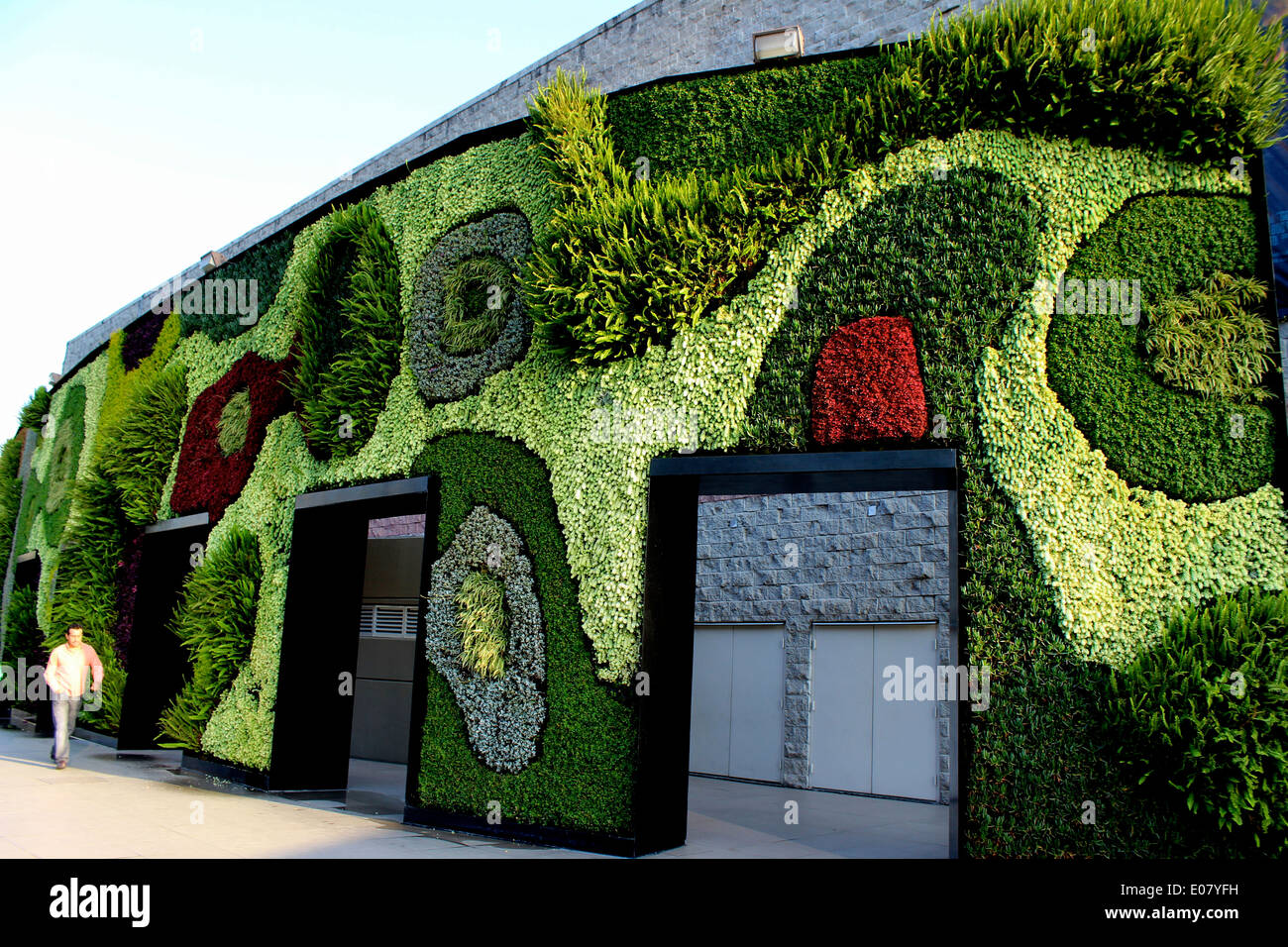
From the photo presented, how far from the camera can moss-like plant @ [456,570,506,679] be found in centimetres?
901

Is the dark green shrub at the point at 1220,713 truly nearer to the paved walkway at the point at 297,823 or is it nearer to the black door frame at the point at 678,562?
the black door frame at the point at 678,562

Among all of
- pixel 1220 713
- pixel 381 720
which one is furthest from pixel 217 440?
pixel 1220 713

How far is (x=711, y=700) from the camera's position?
48.7 feet

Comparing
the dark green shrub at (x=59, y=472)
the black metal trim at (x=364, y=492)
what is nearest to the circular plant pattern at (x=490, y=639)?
the black metal trim at (x=364, y=492)

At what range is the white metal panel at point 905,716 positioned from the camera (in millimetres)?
12539

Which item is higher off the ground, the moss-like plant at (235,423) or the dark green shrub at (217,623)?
the moss-like plant at (235,423)

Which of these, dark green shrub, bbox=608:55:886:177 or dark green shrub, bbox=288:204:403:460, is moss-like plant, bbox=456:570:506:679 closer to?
dark green shrub, bbox=288:204:403:460

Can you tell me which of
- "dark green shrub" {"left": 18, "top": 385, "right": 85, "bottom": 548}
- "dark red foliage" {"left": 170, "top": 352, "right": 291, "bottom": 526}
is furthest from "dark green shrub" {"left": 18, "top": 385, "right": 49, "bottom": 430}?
"dark red foliage" {"left": 170, "top": 352, "right": 291, "bottom": 526}

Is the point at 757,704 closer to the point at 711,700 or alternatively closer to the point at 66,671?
the point at 711,700

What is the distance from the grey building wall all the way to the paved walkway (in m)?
7.54

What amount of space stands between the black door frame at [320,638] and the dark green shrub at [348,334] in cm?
82

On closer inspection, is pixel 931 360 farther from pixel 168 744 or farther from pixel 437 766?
pixel 168 744

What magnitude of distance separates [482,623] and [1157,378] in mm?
6165
